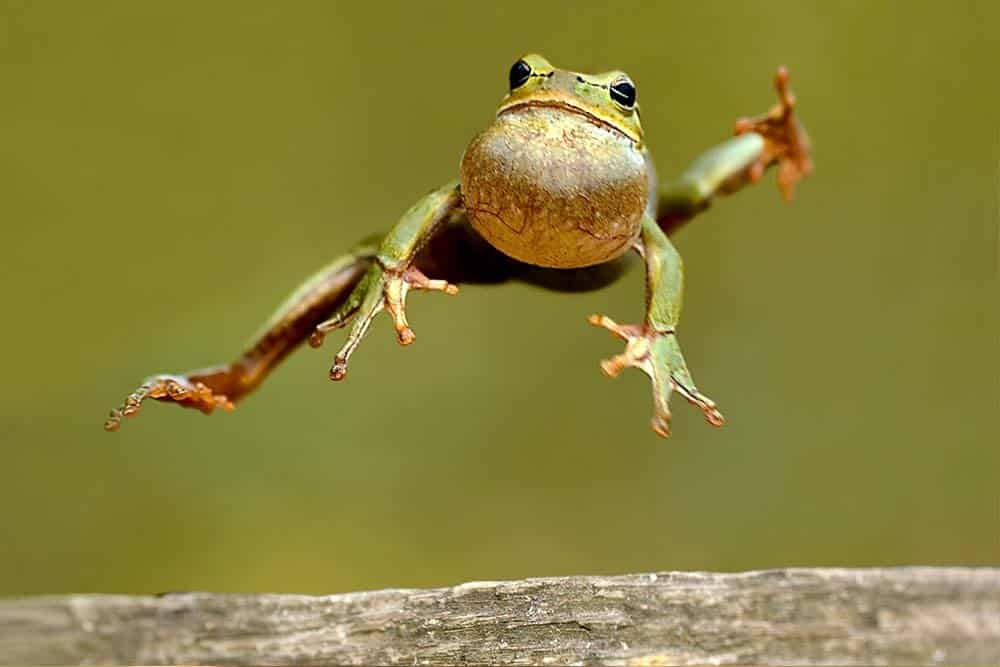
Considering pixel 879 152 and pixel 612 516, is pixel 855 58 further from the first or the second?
pixel 612 516

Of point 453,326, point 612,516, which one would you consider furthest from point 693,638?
point 453,326

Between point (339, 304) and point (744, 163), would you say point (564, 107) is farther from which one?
point (744, 163)

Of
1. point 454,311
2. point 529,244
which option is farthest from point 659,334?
point 454,311

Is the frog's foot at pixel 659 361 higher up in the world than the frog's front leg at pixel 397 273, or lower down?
lower down

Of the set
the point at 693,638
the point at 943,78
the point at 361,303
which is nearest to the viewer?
the point at 693,638

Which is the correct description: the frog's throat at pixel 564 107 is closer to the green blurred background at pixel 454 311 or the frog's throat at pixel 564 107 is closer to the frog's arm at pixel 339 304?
the frog's arm at pixel 339 304

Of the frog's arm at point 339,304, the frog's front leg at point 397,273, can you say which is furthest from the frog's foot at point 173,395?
the frog's front leg at point 397,273
